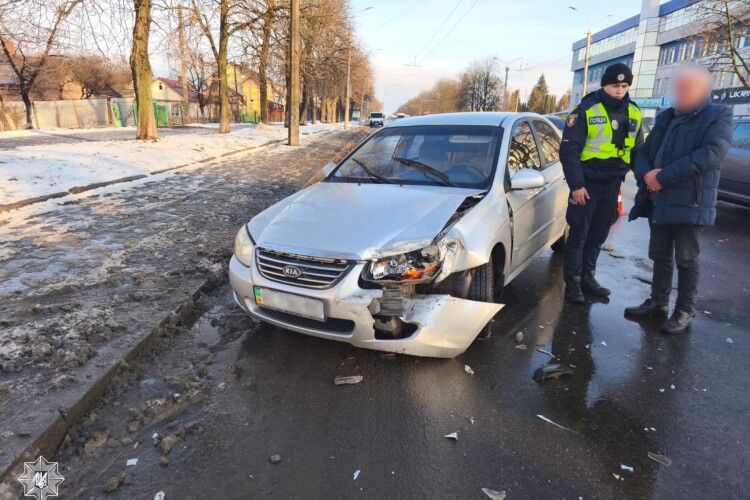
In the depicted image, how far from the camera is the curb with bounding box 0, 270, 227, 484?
88.2 inches

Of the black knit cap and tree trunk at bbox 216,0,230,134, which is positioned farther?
tree trunk at bbox 216,0,230,134

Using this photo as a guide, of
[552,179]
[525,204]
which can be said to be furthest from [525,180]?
[552,179]

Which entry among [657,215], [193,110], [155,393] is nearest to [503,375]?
[657,215]

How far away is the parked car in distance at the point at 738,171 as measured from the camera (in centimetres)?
831

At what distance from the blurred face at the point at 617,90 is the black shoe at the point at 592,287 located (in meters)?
1.64

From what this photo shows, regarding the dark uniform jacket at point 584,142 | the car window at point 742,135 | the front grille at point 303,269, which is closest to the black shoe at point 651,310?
the dark uniform jacket at point 584,142

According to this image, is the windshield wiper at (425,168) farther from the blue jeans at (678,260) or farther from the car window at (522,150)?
the blue jeans at (678,260)

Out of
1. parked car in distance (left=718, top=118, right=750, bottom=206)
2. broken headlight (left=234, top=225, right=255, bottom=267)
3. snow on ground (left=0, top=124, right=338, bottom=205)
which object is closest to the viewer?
broken headlight (left=234, top=225, right=255, bottom=267)

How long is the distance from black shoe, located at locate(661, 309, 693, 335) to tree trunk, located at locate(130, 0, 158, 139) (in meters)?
17.7

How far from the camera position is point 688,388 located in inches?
Answer: 121

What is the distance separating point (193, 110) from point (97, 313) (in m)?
54.7

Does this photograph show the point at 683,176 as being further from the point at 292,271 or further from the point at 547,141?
the point at 292,271

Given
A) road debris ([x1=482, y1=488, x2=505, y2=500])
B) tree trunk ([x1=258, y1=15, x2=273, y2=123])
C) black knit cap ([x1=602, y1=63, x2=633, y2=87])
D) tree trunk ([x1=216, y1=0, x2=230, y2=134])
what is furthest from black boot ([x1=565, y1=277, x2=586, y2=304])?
tree trunk ([x1=258, y1=15, x2=273, y2=123])

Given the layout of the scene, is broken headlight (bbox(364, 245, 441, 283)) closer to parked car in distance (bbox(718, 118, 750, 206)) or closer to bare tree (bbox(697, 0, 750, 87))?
parked car in distance (bbox(718, 118, 750, 206))
